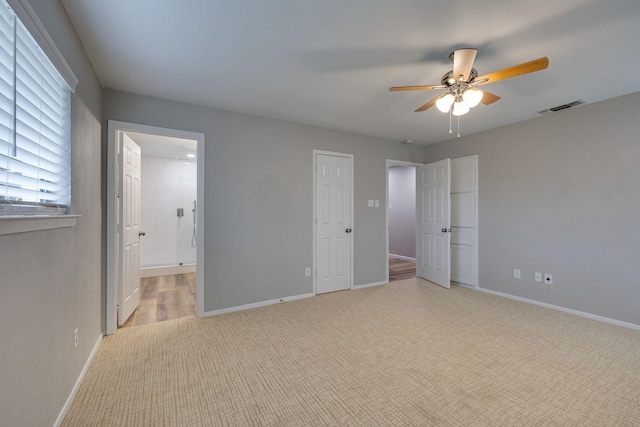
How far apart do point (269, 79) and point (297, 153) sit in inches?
51.5

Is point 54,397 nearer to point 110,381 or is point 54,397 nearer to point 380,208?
point 110,381

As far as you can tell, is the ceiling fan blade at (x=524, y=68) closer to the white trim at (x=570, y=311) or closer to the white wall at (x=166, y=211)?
the white trim at (x=570, y=311)

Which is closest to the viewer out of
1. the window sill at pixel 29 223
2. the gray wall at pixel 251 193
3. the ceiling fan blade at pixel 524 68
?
the window sill at pixel 29 223

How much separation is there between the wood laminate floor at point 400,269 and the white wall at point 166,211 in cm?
408

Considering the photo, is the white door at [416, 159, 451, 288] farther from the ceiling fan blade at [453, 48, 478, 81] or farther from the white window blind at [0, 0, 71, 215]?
the white window blind at [0, 0, 71, 215]

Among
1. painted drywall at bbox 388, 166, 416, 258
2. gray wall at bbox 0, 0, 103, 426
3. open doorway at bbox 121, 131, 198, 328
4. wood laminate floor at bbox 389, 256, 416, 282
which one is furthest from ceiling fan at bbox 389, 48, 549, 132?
painted drywall at bbox 388, 166, 416, 258

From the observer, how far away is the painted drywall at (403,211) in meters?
6.90

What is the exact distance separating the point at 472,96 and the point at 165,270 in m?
5.55

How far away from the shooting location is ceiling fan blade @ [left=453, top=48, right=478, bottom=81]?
69.6 inches

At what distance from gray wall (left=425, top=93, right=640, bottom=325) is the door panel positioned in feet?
15.5

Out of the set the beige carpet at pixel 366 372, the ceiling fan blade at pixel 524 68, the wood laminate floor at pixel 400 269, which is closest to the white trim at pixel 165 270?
the beige carpet at pixel 366 372

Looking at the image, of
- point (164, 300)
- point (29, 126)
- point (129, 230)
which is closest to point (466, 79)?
point (29, 126)

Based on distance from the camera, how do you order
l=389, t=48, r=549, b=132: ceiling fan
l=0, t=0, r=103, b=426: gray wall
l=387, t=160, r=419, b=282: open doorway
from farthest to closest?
1. l=387, t=160, r=419, b=282: open doorway
2. l=389, t=48, r=549, b=132: ceiling fan
3. l=0, t=0, r=103, b=426: gray wall

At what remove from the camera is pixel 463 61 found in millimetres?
1849
